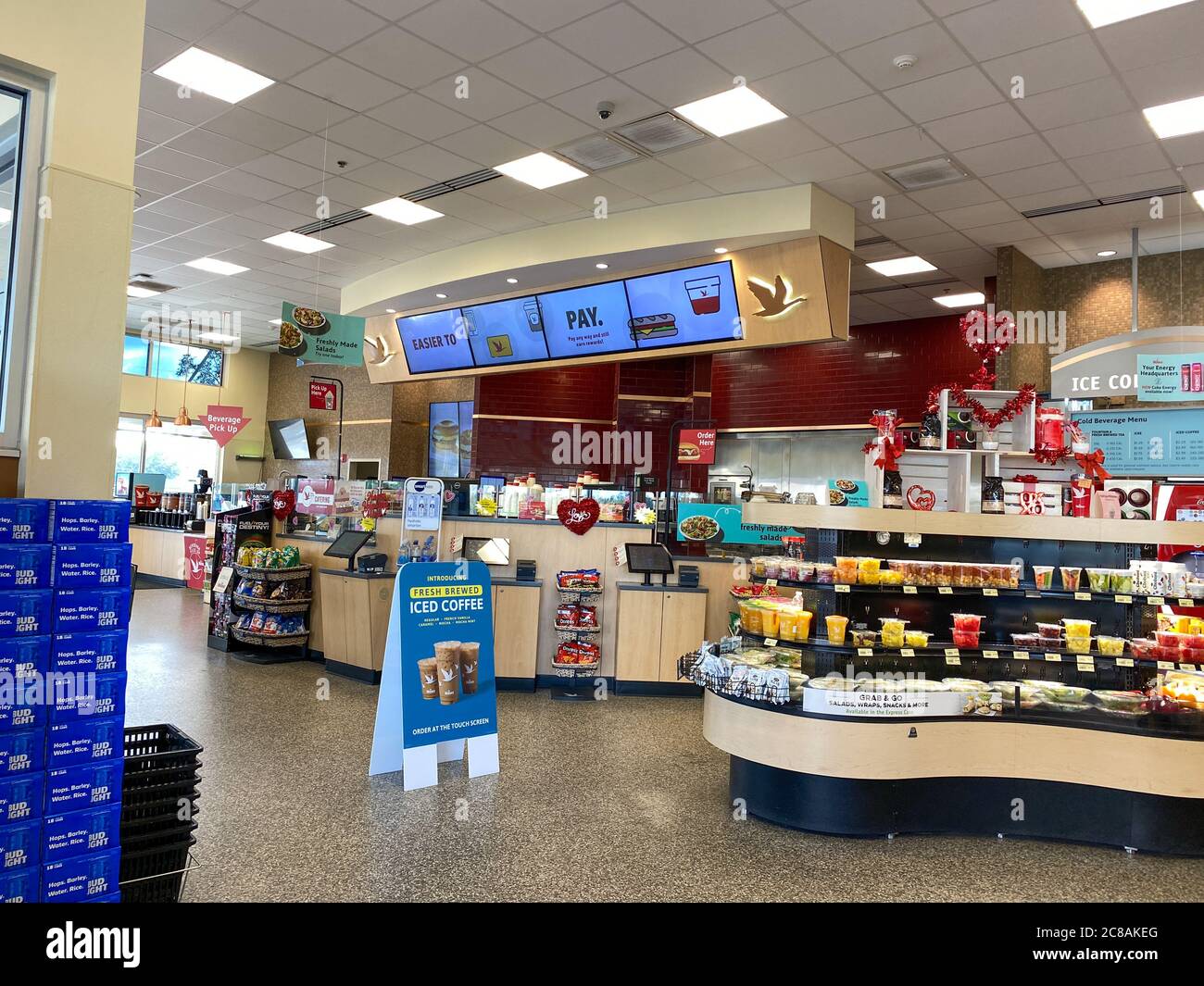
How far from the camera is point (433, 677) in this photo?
483 cm

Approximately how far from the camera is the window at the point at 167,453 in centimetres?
1506

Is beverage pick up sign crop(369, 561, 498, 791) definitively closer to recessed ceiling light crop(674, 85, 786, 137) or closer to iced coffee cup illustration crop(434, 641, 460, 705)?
iced coffee cup illustration crop(434, 641, 460, 705)

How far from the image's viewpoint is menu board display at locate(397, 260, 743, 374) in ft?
24.0

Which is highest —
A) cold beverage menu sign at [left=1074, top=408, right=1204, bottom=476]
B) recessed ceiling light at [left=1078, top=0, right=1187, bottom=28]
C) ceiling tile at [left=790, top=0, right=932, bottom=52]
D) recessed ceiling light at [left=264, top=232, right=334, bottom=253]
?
recessed ceiling light at [left=264, top=232, right=334, bottom=253]

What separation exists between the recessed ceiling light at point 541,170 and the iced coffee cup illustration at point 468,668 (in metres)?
3.87

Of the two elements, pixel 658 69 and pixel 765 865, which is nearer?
pixel 765 865

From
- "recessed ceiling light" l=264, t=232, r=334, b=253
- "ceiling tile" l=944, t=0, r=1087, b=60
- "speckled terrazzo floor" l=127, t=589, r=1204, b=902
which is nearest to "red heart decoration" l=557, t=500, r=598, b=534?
"speckled terrazzo floor" l=127, t=589, r=1204, b=902

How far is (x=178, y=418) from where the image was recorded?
1409 centimetres

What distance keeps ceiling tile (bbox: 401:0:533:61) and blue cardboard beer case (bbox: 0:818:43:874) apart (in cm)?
436

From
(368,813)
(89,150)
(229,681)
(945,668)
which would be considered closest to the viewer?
(89,150)

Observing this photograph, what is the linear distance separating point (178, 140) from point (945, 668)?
6809mm

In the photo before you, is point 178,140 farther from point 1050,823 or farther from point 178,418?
point 178,418

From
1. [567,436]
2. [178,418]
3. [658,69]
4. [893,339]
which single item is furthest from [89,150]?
[178,418]

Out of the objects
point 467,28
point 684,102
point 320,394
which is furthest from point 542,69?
point 320,394
